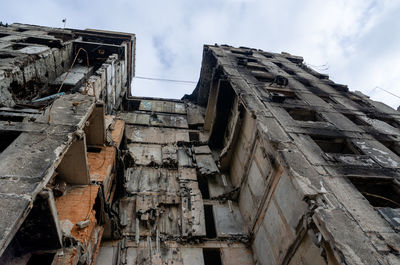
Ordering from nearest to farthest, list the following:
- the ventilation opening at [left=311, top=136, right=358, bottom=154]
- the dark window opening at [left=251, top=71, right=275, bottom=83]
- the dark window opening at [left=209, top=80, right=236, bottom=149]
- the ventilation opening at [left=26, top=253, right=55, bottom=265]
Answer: the ventilation opening at [left=26, top=253, right=55, bottom=265] → the ventilation opening at [left=311, top=136, right=358, bottom=154] → the dark window opening at [left=209, top=80, right=236, bottom=149] → the dark window opening at [left=251, top=71, right=275, bottom=83]

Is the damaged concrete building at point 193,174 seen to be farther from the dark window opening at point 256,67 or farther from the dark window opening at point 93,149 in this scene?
the dark window opening at point 256,67

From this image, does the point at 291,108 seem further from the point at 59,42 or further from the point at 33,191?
the point at 59,42

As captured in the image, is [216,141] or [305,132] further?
[216,141]

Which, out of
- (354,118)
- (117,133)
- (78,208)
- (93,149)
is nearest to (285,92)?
(354,118)

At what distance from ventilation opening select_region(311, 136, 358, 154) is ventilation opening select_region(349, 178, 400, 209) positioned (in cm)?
172

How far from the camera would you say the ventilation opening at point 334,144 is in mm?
7713

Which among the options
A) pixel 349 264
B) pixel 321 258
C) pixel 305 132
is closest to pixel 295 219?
pixel 321 258

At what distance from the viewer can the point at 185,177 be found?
10.2 m

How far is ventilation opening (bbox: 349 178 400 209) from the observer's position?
5.90 m

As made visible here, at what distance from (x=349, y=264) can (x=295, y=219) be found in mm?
1809

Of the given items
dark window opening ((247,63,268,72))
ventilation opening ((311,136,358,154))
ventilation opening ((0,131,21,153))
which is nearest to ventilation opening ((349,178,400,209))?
ventilation opening ((311,136,358,154))

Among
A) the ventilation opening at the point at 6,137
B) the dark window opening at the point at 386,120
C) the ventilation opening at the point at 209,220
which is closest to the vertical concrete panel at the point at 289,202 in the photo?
the ventilation opening at the point at 209,220

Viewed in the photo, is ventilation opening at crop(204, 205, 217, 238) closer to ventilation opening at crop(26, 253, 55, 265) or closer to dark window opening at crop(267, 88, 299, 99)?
ventilation opening at crop(26, 253, 55, 265)

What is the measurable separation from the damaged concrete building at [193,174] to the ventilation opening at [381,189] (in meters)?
0.04
